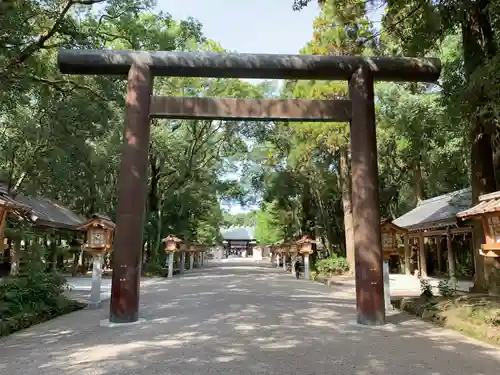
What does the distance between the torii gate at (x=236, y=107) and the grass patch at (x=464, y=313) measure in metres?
1.51

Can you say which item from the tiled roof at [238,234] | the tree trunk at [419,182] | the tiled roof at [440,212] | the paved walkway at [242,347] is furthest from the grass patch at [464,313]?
the tiled roof at [238,234]

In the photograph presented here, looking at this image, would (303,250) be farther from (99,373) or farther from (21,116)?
(99,373)

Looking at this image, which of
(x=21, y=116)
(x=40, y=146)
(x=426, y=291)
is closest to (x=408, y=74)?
(x=426, y=291)

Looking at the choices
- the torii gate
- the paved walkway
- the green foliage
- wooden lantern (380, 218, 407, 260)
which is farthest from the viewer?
wooden lantern (380, 218, 407, 260)

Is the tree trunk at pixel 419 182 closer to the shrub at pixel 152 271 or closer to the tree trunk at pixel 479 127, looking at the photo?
the tree trunk at pixel 479 127

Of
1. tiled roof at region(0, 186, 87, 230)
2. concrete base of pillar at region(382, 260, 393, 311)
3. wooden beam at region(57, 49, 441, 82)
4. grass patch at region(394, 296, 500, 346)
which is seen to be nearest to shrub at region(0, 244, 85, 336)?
wooden beam at region(57, 49, 441, 82)

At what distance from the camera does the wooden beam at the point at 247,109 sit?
780cm

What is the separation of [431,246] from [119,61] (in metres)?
21.1

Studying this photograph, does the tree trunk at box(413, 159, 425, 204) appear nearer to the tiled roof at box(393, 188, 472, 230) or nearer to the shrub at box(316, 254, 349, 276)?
the tiled roof at box(393, 188, 472, 230)

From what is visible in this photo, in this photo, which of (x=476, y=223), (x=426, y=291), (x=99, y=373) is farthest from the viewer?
(x=476, y=223)

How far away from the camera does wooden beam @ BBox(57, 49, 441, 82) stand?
7652 mm

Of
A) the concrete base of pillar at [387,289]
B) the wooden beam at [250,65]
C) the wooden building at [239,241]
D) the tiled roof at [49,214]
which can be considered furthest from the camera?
the wooden building at [239,241]

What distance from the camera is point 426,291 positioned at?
9.34 meters

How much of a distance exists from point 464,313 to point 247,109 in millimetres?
5455
